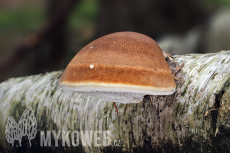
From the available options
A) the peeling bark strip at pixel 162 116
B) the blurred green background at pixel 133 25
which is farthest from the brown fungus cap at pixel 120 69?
the blurred green background at pixel 133 25

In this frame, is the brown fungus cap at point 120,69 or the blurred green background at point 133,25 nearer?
the brown fungus cap at point 120,69

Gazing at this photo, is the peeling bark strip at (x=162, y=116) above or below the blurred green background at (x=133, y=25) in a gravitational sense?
below

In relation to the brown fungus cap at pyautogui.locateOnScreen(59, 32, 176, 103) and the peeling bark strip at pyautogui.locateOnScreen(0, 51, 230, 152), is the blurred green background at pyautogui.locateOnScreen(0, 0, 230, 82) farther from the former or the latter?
the brown fungus cap at pyautogui.locateOnScreen(59, 32, 176, 103)

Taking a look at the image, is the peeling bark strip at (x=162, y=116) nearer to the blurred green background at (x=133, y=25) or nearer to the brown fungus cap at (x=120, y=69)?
the brown fungus cap at (x=120, y=69)

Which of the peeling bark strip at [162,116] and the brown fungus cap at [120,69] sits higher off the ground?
the brown fungus cap at [120,69]

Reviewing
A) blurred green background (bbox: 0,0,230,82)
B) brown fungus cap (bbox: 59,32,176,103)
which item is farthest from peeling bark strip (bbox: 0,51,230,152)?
blurred green background (bbox: 0,0,230,82)

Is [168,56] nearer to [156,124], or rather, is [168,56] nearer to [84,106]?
[156,124]

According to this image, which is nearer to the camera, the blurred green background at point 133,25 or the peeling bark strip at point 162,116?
the peeling bark strip at point 162,116
